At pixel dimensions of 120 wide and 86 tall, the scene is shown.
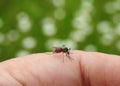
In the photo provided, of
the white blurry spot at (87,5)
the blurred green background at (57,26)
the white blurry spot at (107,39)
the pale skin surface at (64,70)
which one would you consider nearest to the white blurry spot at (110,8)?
the blurred green background at (57,26)

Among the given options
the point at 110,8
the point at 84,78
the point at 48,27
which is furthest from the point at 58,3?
the point at 84,78

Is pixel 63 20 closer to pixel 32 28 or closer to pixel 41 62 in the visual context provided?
pixel 32 28

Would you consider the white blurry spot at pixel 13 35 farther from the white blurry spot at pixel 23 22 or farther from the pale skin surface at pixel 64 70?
the pale skin surface at pixel 64 70

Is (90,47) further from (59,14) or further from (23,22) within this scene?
(23,22)

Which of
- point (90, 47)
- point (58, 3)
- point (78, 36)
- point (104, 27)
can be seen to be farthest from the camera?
point (58, 3)

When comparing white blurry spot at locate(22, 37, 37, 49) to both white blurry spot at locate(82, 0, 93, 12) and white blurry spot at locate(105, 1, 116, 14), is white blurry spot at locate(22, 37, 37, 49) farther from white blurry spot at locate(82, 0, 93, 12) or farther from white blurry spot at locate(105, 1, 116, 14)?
white blurry spot at locate(105, 1, 116, 14)

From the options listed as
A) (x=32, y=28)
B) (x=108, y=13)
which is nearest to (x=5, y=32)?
(x=32, y=28)
